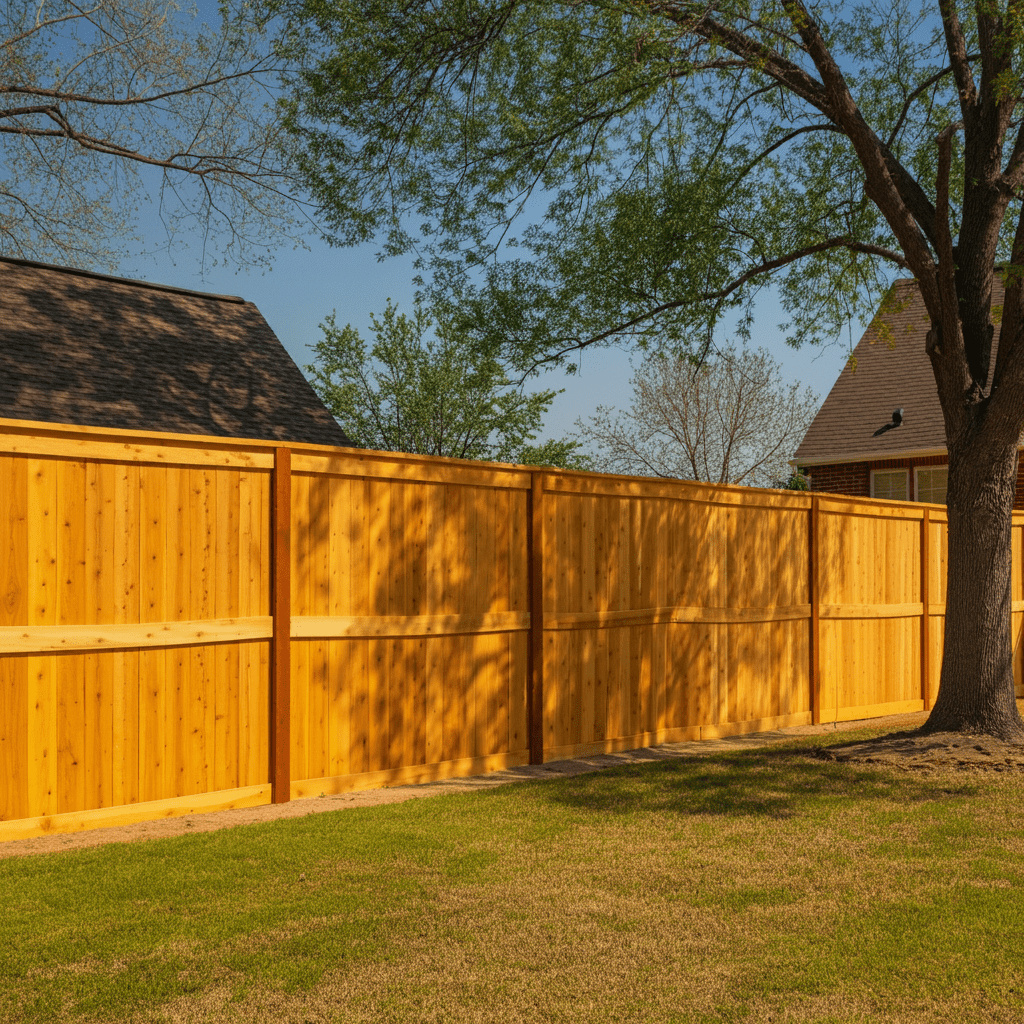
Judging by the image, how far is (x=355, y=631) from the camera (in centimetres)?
736

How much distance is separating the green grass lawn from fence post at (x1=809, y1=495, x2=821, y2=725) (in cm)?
408

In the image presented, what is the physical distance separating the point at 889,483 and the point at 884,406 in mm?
1609

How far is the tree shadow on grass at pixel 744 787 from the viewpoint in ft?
22.3

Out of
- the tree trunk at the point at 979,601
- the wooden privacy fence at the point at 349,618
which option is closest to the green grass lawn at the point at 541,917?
the wooden privacy fence at the point at 349,618

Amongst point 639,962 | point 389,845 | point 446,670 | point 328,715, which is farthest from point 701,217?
point 639,962

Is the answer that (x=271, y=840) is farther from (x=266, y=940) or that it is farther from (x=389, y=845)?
(x=266, y=940)

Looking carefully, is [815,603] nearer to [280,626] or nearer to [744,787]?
[744,787]

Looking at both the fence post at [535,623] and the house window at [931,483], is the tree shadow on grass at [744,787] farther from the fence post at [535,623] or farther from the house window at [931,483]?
the house window at [931,483]

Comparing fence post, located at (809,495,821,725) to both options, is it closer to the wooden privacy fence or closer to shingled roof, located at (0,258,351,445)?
the wooden privacy fence

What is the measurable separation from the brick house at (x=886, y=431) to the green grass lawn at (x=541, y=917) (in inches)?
526

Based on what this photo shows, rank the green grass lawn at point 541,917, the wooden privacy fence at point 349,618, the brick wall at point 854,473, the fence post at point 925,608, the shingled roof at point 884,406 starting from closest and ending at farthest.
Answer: the green grass lawn at point 541,917, the wooden privacy fence at point 349,618, the fence post at point 925,608, the shingled roof at point 884,406, the brick wall at point 854,473

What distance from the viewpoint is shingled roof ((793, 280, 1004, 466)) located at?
19297mm

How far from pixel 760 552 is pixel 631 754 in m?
2.64

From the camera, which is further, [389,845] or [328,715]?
[328,715]
